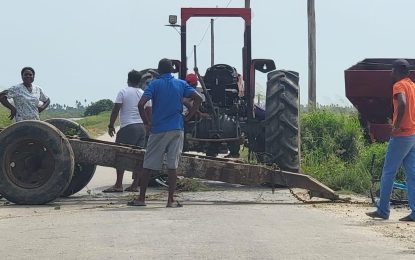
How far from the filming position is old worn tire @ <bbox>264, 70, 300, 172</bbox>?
12.8m

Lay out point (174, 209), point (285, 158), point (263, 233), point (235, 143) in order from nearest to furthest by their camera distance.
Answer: point (263, 233), point (174, 209), point (285, 158), point (235, 143)

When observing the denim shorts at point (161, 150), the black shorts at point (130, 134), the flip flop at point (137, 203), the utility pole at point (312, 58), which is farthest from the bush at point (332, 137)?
the utility pole at point (312, 58)

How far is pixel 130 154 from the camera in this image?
1090cm

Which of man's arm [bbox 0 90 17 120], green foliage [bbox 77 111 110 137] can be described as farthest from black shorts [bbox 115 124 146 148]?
green foliage [bbox 77 111 110 137]

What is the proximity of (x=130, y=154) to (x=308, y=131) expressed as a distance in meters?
6.07

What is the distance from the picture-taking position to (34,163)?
10656 millimetres

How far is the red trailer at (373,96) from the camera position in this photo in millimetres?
15109

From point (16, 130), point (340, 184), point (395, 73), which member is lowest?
point (340, 184)

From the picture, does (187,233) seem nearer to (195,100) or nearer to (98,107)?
(195,100)

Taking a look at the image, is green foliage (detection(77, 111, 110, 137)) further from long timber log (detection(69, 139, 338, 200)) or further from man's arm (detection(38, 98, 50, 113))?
long timber log (detection(69, 139, 338, 200))

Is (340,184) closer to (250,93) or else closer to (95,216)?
(250,93)

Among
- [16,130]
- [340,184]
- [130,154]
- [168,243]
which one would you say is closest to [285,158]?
[340,184]

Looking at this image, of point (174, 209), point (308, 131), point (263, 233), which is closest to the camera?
point (263, 233)

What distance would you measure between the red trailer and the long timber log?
14.9ft
